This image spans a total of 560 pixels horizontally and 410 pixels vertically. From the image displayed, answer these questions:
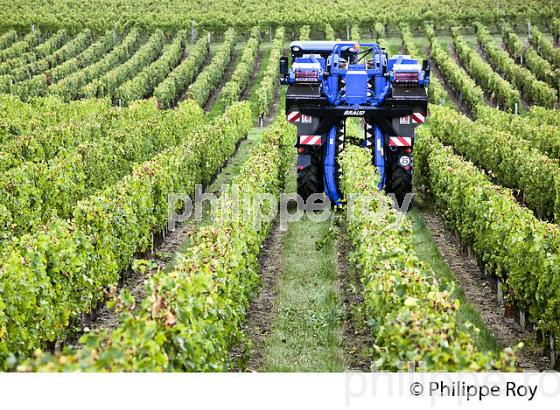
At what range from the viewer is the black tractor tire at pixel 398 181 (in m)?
19.5

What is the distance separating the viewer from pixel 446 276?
15.7 m

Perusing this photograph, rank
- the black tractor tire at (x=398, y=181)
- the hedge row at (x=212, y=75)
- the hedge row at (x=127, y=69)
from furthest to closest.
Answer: the hedge row at (x=127, y=69), the hedge row at (x=212, y=75), the black tractor tire at (x=398, y=181)

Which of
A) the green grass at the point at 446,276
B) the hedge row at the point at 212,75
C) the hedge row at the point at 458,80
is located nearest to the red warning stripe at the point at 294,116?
the green grass at the point at 446,276

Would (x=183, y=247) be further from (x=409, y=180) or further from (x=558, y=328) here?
(x=558, y=328)

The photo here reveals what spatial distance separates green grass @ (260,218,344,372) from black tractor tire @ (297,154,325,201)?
63.7 inches

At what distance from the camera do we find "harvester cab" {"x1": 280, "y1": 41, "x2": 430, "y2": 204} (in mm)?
18750

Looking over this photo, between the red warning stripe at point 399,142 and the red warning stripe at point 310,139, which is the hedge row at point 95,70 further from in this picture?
the red warning stripe at point 399,142

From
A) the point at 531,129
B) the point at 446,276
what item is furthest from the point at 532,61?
the point at 446,276

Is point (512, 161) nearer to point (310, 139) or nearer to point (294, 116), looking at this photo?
point (310, 139)

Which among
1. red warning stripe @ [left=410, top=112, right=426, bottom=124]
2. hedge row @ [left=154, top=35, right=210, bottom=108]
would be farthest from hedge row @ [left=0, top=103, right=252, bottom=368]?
hedge row @ [left=154, top=35, right=210, bottom=108]

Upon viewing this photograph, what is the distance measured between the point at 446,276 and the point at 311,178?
4.96 m

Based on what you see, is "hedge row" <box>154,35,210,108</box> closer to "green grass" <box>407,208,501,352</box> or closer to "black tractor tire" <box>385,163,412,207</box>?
"green grass" <box>407,208,501,352</box>

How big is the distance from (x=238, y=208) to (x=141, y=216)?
2.66 meters

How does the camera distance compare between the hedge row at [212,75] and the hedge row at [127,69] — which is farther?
the hedge row at [127,69]
